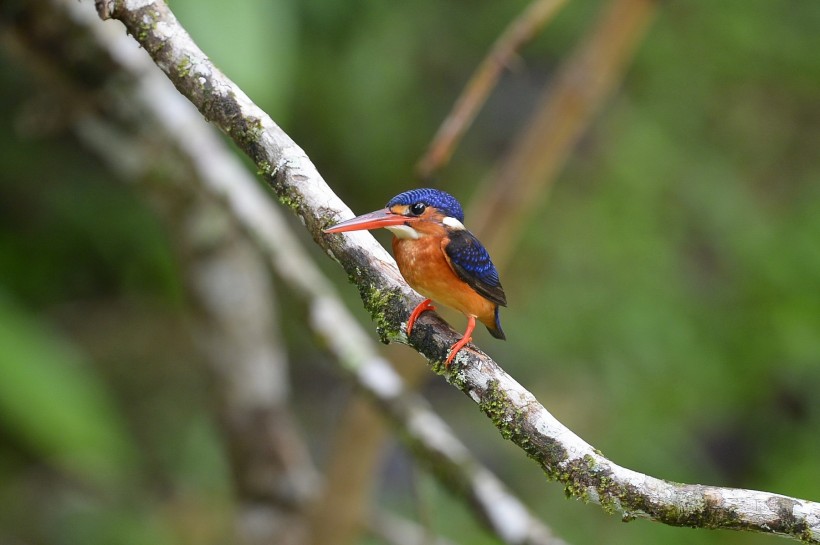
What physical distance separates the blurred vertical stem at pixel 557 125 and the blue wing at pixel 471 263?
4.91ft

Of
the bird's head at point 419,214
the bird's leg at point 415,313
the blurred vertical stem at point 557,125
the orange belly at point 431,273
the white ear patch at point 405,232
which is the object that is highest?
the blurred vertical stem at point 557,125

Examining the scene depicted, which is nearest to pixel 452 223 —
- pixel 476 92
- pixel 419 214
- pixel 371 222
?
pixel 419 214

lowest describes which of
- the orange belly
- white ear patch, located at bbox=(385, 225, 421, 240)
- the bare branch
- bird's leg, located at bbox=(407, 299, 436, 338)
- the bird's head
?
bird's leg, located at bbox=(407, 299, 436, 338)

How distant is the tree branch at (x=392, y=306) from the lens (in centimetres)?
144

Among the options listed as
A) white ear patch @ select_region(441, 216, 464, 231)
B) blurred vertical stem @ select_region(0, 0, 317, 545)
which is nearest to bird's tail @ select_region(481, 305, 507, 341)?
white ear patch @ select_region(441, 216, 464, 231)

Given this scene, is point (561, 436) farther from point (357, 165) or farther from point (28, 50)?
point (357, 165)

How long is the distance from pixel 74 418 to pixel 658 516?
9.40ft

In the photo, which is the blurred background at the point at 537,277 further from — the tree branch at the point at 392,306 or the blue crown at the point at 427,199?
the tree branch at the point at 392,306

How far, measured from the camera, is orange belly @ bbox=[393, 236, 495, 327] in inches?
66.8

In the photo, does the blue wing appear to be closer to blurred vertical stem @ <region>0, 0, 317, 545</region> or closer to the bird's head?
the bird's head

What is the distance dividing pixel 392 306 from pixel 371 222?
0.50 feet

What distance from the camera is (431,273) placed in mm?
1705

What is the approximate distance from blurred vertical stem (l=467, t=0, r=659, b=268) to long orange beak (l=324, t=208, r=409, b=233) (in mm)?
1522

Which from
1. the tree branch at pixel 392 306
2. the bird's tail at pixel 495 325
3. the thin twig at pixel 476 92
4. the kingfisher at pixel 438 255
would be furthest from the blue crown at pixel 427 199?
the thin twig at pixel 476 92
